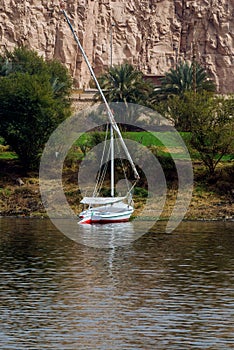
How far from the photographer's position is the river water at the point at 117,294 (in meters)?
22.8

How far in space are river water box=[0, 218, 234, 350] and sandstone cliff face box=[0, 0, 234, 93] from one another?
5941 centimetres

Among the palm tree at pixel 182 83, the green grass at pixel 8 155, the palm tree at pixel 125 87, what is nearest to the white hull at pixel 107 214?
the green grass at pixel 8 155

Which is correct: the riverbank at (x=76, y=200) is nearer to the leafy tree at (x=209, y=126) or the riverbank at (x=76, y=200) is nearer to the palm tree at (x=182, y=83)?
the leafy tree at (x=209, y=126)

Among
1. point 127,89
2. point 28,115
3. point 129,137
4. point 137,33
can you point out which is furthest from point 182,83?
point 137,33

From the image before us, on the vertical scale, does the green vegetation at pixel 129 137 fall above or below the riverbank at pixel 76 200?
above

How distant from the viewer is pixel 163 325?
2416 cm

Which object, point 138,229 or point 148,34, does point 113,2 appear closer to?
point 148,34

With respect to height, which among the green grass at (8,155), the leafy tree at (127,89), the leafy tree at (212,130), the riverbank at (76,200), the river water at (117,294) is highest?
the leafy tree at (127,89)

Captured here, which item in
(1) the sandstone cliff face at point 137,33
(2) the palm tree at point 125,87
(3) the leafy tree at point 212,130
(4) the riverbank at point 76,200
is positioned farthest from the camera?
(1) the sandstone cliff face at point 137,33

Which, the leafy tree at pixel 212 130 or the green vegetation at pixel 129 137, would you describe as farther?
the leafy tree at pixel 212 130

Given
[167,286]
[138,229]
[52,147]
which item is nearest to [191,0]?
[52,147]

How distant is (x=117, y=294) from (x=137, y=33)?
3238 inches

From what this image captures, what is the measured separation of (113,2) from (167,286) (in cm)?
8064

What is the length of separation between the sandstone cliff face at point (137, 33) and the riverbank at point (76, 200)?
3793 centimetres
